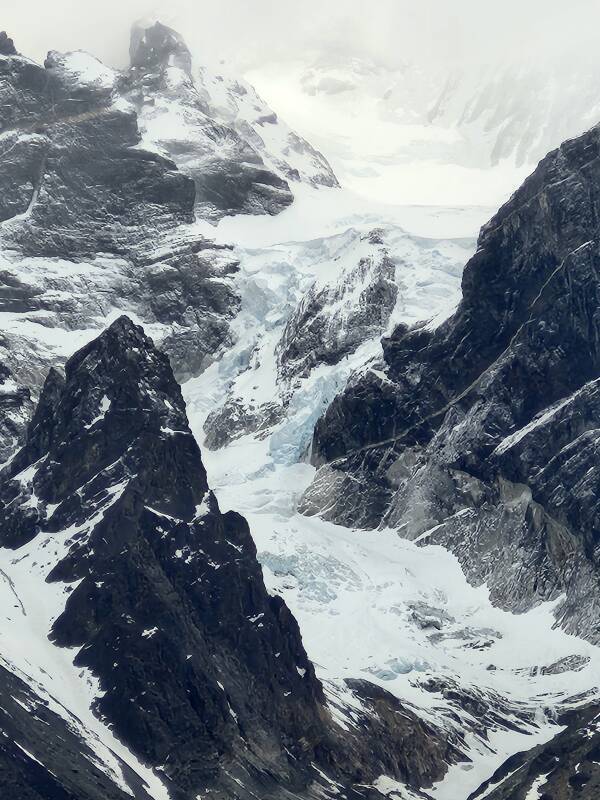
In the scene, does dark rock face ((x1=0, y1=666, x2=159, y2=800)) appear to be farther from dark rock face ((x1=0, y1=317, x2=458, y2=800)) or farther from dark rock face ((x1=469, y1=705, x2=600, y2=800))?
dark rock face ((x1=469, y1=705, x2=600, y2=800))

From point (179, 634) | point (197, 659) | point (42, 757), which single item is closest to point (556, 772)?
point (197, 659)

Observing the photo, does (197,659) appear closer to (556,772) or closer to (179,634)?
(179,634)

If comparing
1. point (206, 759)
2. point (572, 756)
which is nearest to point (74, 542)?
point (206, 759)

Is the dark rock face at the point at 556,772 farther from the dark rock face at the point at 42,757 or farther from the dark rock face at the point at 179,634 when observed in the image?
the dark rock face at the point at 42,757

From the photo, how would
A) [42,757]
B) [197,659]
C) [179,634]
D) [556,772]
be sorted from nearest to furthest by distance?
[42,757], [197,659], [179,634], [556,772]

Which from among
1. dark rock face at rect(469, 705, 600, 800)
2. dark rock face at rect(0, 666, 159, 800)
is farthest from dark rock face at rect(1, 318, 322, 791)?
dark rock face at rect(469, 705, 600, 800)

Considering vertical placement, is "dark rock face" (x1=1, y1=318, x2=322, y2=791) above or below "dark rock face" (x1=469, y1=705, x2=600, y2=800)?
above
